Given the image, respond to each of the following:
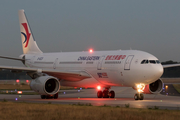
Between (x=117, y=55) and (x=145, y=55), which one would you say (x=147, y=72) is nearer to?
(x=145, y=55)

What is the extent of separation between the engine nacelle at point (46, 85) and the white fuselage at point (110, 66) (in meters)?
2.90

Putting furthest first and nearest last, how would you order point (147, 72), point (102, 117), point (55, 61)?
point (55, 61), point (147, 72), point (102, 117)

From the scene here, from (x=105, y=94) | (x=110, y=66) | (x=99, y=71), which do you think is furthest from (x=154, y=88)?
(x=99, y=71)

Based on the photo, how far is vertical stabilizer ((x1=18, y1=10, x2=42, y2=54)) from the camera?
1535 inches

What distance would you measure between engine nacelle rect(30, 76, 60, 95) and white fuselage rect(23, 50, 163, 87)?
2.90 m

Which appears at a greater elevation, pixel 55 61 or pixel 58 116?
pixel 55 61

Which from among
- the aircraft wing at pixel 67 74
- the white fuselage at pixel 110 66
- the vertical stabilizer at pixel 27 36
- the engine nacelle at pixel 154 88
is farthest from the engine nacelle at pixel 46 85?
the vertical stabilizer at pixel 27 36

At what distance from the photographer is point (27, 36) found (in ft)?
129

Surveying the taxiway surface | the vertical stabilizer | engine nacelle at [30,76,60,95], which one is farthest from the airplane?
the vertical stabilizer

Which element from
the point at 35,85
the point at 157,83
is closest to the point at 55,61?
the point at 35,85

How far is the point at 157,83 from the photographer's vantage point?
29.8 metres

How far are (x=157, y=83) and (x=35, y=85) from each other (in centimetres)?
1035

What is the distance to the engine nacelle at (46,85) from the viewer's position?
27544mm

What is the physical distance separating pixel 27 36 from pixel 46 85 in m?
11.6
